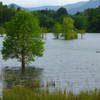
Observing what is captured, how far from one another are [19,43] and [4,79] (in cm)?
1328

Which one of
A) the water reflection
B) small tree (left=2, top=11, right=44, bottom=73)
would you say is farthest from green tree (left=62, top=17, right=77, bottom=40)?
the water reflection

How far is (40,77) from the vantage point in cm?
4903

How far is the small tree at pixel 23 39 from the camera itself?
2108 inches

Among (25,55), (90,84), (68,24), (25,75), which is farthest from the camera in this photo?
(68,24)

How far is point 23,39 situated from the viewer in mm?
54594

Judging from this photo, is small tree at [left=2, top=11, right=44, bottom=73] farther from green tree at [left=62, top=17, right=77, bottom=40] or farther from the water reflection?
green tree at [left=62, top=17, right=77, bottom=40]

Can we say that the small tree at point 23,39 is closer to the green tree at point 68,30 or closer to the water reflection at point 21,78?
the water reflection at point 21,78

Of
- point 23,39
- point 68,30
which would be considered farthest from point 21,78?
point 68,30

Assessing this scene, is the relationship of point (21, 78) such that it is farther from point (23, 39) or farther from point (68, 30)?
point (68, 30)

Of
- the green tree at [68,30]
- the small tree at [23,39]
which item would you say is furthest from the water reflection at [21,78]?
the green tree at [68,30]

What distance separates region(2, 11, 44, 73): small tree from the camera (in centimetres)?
5353

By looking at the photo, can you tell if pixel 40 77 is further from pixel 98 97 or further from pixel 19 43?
pixel 98 97

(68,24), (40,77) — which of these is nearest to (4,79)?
(40,77)

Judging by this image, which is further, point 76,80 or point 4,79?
point 76,80
